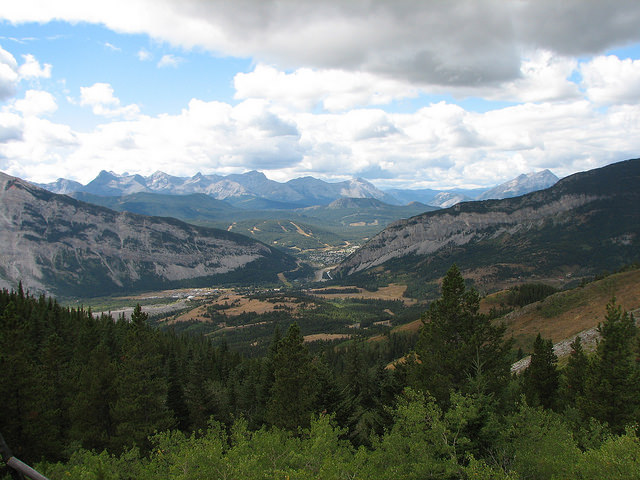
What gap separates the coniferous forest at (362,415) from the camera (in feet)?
82.7

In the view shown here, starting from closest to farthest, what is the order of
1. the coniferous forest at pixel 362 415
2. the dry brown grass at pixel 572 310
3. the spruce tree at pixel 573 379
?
the coniferous forest at pixel 362 415
the spruce tree at pixel 573 379
the dry brown grass at pixel 572 310

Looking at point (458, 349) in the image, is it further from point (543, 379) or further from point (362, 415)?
point (543, 379)

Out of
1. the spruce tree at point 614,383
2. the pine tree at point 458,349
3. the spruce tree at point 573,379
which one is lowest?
the spruce tree at point 573,379

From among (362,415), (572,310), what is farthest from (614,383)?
(572,310)

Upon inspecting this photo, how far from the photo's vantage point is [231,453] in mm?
26344

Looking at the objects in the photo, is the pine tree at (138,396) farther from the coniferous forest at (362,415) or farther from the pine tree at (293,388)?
the pine tree at (293,388)

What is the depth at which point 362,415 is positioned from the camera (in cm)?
5228

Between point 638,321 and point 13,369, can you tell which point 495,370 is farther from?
point 638,321

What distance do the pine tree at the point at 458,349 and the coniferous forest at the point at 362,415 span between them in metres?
0.12

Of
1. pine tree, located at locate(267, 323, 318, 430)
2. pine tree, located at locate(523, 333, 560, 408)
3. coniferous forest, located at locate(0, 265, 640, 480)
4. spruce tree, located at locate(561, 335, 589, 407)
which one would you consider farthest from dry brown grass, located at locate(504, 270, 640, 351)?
pine tree, located at locate(267, 323, 318, 430)

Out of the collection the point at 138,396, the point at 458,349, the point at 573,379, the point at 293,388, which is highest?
the point at 458,349

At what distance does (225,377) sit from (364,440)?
2439 inches

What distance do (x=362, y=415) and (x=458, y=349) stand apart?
22730 millimetres

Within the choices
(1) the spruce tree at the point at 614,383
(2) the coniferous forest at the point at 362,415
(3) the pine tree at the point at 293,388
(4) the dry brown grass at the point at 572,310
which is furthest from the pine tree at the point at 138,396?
(4) the dry brown grass at the point at 572,310
